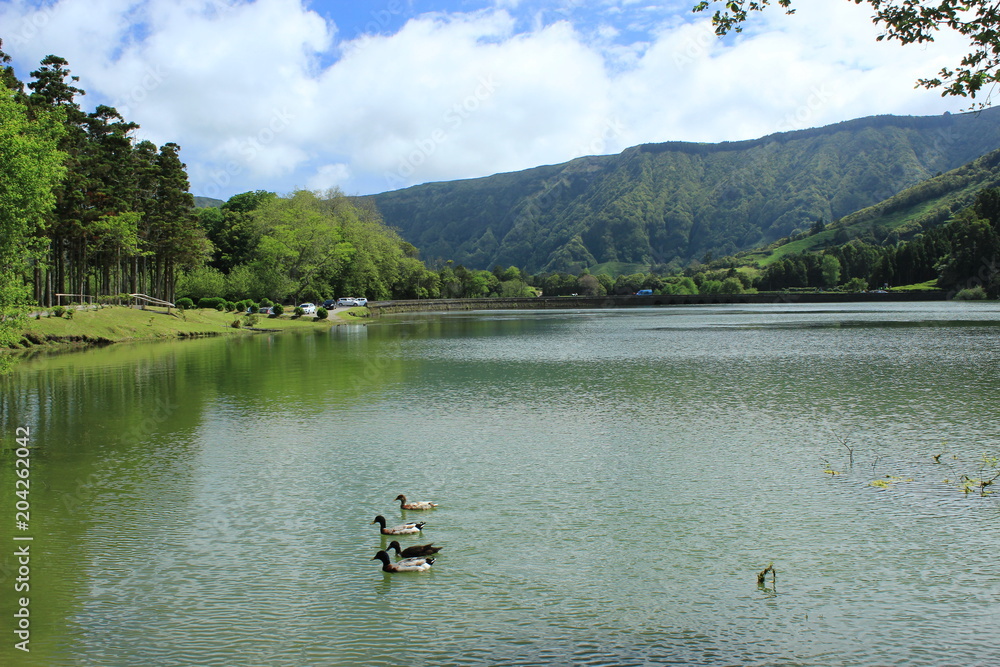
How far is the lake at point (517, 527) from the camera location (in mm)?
9961

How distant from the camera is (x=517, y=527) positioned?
14391mm

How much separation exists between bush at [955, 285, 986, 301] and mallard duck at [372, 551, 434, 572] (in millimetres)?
173032

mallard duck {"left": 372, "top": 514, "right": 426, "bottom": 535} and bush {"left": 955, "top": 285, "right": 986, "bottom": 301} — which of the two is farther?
bush {"left": 955, "top": 285, "right": 986, "bottom": 301}

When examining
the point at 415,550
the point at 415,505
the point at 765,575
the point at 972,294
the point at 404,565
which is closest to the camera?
the point at 765,575

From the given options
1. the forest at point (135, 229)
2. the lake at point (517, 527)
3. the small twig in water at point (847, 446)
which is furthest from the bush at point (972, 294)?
the small twig in water at point (847, 446)

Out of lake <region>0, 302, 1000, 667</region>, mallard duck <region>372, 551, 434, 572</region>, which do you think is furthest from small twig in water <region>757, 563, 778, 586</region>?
mallard duck <region>372, 551, 434, 572</region>

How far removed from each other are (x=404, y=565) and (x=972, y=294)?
6847 inches

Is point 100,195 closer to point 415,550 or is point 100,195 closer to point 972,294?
point 415,550

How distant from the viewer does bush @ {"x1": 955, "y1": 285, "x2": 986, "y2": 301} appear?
152625 mm

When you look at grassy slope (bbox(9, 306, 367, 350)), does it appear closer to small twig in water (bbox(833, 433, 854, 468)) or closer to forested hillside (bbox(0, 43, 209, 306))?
forested hillside (bbox(0, 43, 209, 306))

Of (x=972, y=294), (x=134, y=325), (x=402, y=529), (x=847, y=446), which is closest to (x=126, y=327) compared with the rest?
(x=134, y=325)

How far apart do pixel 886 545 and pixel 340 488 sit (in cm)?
1158

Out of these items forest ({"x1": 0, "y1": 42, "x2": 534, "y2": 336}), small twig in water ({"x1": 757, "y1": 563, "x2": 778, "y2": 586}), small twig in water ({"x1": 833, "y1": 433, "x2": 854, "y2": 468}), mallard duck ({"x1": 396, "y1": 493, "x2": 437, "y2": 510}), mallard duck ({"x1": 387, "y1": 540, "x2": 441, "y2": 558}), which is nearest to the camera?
small twig in water ({"x1": 757, "y1": 563, "x2": 778, "y2": 586})

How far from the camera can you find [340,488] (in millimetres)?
17500
